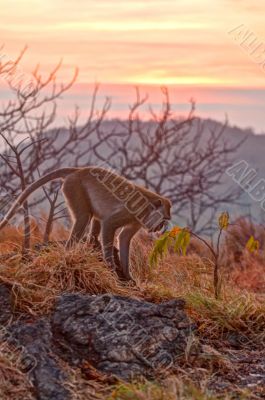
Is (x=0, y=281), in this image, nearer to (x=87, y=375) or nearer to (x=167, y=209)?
(x=87, y=375)

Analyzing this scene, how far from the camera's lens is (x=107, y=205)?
8.16 meters

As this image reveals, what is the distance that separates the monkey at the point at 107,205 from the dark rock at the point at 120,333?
6.59 feet

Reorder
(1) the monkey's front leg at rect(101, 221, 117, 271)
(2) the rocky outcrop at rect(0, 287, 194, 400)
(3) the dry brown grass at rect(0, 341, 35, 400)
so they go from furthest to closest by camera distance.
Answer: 1. (1) the monkey's front leg at rect(101, 221, 117, 271)
2. (2) the rocky outcrop at rect(0, 287, 194, 400)
3. (3) the dry brown grass at rect(0, 341, 35, 400)

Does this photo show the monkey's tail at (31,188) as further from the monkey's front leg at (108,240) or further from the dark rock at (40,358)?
the dark rock at (40,358)

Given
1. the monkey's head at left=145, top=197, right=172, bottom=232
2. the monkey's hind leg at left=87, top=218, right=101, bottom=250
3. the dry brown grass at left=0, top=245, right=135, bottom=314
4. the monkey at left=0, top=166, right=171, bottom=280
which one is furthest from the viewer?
the monkey's hind leg at left=87, top=218, right=101, bottom=250

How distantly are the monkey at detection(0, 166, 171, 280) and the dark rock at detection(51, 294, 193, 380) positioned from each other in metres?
2.01

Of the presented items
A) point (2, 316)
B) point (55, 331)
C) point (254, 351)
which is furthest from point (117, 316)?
point (254, 351)

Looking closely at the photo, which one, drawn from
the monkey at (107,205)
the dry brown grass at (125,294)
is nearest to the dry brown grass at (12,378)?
the dry brown grass at (125,294)

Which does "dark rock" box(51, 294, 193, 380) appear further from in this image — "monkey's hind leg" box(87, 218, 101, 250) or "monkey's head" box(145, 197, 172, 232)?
"monkey's hind leg" box(87, 218, 101, 250)

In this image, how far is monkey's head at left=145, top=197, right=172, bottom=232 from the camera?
8.21 m

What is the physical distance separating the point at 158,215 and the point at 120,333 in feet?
8.52

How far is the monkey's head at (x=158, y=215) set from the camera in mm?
8211

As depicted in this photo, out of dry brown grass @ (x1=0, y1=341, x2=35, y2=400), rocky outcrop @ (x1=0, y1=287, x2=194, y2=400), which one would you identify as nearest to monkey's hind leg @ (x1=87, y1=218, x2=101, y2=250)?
rocky outcrop @ (x1=0, y1=287, x2=194, y2=400)

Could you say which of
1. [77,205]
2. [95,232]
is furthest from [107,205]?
[95,232]
